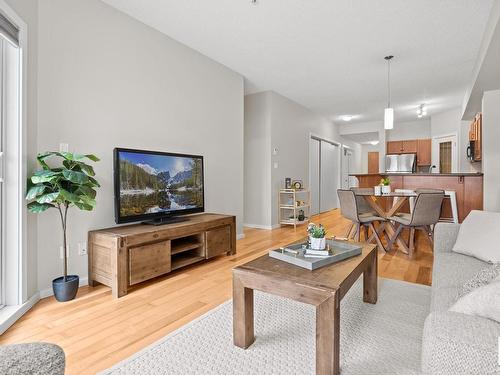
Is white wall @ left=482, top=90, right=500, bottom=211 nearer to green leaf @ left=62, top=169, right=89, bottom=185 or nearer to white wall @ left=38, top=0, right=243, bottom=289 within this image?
white wall @ left=38, top=0, right=243, bottom=289

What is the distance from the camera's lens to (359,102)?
6.31m

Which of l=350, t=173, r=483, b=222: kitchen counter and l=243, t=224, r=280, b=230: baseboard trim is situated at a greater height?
l=350, t=173, r=483, b=222: kitchen counter

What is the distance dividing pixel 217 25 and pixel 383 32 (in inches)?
74.8

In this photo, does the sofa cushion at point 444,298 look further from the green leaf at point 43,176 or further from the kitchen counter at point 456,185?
the kitchen counter at point 456,185

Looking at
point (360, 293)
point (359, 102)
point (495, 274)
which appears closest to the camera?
point (495, 274)

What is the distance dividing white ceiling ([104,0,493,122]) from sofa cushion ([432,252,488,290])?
2364 mm

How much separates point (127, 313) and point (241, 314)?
3.27 ft

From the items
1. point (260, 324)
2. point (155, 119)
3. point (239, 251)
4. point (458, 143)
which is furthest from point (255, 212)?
point (458, 143)

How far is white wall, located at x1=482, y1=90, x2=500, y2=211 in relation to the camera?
427cm

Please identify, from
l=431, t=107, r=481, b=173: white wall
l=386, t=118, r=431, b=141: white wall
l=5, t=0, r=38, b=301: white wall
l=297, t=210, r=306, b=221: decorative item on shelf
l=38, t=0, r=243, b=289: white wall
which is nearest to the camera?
l=5, t=0, r=38, b=301: white wall

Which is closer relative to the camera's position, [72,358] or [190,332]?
[72,358]

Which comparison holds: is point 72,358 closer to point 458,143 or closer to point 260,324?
point 260,324

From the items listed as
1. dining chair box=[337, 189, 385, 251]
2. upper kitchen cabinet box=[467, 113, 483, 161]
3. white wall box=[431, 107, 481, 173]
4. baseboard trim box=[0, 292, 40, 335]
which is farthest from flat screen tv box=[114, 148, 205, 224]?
white wall box=[431, 107, 481, 173]

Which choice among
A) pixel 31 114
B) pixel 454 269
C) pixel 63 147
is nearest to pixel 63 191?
pixel 63 147
